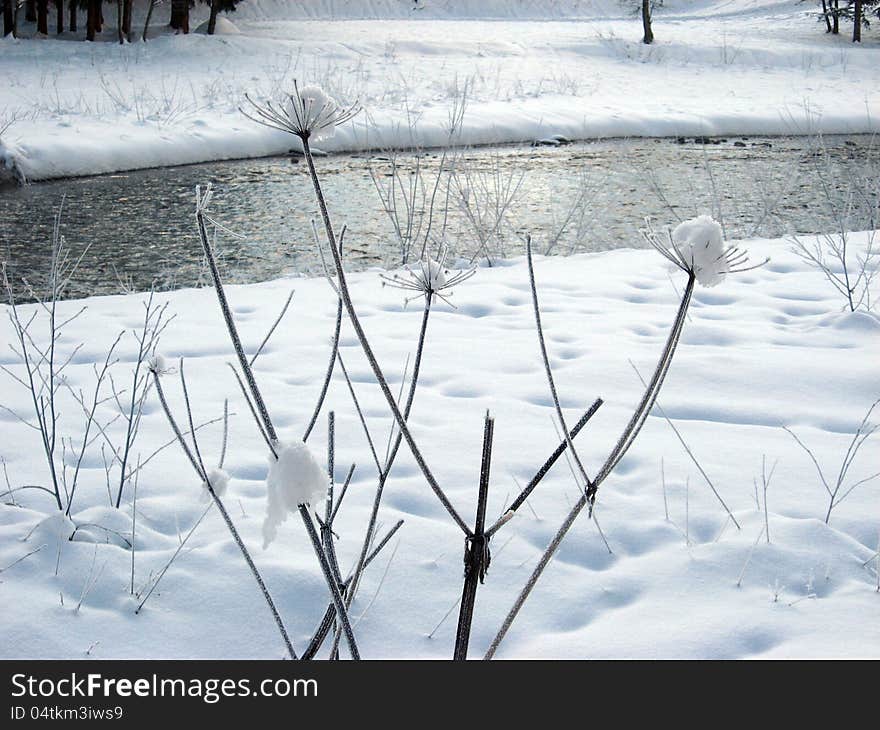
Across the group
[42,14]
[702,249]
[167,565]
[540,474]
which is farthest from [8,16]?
[702,249]

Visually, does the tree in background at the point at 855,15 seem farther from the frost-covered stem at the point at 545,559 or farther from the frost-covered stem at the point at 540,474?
the frost-covered stem at the point at 545,559

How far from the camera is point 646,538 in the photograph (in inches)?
79.1

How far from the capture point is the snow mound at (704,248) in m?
0.89

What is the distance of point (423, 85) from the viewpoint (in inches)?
597

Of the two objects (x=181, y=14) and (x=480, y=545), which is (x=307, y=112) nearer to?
(x=480, y=545)

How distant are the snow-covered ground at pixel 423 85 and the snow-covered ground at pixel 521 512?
5263 mm

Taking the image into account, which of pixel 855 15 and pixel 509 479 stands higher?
pixel 855 15

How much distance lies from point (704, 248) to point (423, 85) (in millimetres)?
15010

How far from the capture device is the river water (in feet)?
18.6

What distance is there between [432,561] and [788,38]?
85.3 feet

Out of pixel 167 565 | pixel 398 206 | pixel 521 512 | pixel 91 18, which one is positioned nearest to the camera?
pixel 167 565

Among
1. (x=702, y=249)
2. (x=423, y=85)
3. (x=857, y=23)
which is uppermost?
(x=857, y=23)
